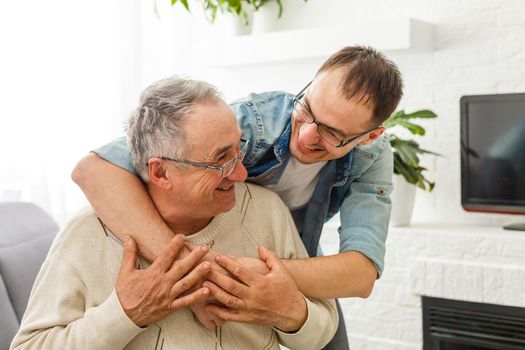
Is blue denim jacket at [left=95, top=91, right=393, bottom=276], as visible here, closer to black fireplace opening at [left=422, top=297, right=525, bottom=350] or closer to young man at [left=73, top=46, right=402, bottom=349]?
young man at [left=73, top=46, right=402, bottom=349]

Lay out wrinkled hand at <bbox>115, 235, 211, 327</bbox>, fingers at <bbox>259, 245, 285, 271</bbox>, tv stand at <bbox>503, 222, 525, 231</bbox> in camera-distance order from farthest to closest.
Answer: tv stand at <bbox>503, 222, 525, 231</bbox> < fingers at <bbox>259, 245, 285, 271</bbox> < wrinkled hand at <bbox>115, 235, 211, 327</bbox>

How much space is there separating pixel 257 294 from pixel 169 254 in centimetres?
20

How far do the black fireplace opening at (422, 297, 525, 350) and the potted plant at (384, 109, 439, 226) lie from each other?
0.40 meters

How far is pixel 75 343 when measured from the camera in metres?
1.56

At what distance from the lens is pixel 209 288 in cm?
159

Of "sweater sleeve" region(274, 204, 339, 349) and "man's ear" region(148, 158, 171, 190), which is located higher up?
"man's ear" region(148, 158, 171, 190)

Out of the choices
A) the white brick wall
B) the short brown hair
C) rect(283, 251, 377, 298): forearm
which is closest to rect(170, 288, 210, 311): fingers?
rect(283, 251, 377, 298): forearm

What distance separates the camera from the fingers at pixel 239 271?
1.59 meters

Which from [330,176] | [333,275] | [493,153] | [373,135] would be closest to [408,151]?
[493,153]

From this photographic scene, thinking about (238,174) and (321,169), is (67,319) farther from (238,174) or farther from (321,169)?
(321,169)

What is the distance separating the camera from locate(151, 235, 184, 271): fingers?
5.12 feet

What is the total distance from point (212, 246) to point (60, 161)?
1.72m

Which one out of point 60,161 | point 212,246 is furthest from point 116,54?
point 212,246

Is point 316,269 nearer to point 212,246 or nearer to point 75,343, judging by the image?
point 212,246
